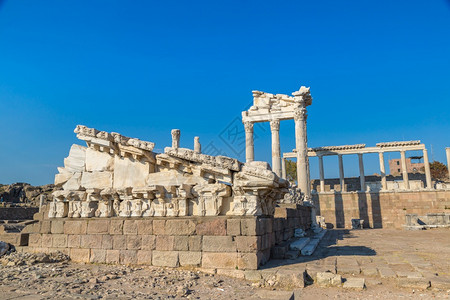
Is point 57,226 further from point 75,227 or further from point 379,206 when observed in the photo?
point 379,206

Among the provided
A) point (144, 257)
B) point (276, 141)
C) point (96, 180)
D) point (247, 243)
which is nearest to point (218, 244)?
point (247, 243)

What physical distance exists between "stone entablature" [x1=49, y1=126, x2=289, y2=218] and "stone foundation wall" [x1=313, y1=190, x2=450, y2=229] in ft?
80.8

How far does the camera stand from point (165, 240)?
22.9 ft

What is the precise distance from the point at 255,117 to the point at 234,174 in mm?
17455

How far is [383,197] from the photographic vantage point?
103ft

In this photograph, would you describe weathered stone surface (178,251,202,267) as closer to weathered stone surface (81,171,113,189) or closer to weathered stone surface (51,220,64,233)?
weathered stone surface (81,171,113,189)

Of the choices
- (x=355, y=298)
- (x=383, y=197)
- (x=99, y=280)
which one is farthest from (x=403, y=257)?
(x=383, y=197)

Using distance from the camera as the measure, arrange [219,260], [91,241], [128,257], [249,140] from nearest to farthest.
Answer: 1. [219,260]
2. [128,257]
3. [91,241]
4. [249,140]

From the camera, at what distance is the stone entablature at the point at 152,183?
6.73 metres

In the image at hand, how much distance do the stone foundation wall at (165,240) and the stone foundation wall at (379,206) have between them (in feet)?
→ 81.6

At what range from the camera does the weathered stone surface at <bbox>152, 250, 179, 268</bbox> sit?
22.3 ft

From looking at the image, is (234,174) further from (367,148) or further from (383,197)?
(367,148)

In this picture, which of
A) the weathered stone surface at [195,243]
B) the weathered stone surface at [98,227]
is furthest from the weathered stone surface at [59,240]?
the weathered stone surface at [195,243]

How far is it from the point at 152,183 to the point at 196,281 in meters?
2.70
